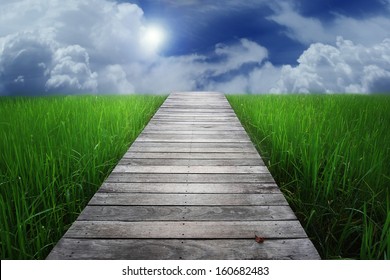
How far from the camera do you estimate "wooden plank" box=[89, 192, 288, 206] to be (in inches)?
88.9

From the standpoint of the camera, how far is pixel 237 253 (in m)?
1.69

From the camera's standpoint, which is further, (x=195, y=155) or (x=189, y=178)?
(x=195, y=155)

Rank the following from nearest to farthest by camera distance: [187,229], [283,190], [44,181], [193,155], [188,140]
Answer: [187,229]
[44,181]
[283,190]
[193,155]
[188,140]

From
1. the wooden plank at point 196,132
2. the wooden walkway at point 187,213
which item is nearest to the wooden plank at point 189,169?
the wooden walkway at point 187,213

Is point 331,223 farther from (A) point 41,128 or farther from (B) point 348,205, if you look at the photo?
(A) point 41,128

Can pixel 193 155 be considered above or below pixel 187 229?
above

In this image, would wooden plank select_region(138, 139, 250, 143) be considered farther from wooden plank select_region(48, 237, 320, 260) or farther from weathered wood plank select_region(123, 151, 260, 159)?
wooden plank select_region(48, 237, 320, 260)

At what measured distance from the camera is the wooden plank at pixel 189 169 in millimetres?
2885

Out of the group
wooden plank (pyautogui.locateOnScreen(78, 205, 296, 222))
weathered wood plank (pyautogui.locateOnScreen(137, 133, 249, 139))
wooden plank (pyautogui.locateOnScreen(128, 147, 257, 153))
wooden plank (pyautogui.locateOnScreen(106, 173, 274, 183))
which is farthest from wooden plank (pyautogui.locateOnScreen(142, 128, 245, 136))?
wooden plank (pyautogui.locateOnScreen(78, 205, 296, 222))

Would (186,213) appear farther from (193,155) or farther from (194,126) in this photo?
(194,126)

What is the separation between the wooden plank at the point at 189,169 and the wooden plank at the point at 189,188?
0.30 m

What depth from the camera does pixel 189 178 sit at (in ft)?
8.95

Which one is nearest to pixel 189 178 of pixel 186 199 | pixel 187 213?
pixel 186 199

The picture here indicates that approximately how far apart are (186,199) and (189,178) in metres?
0.42
